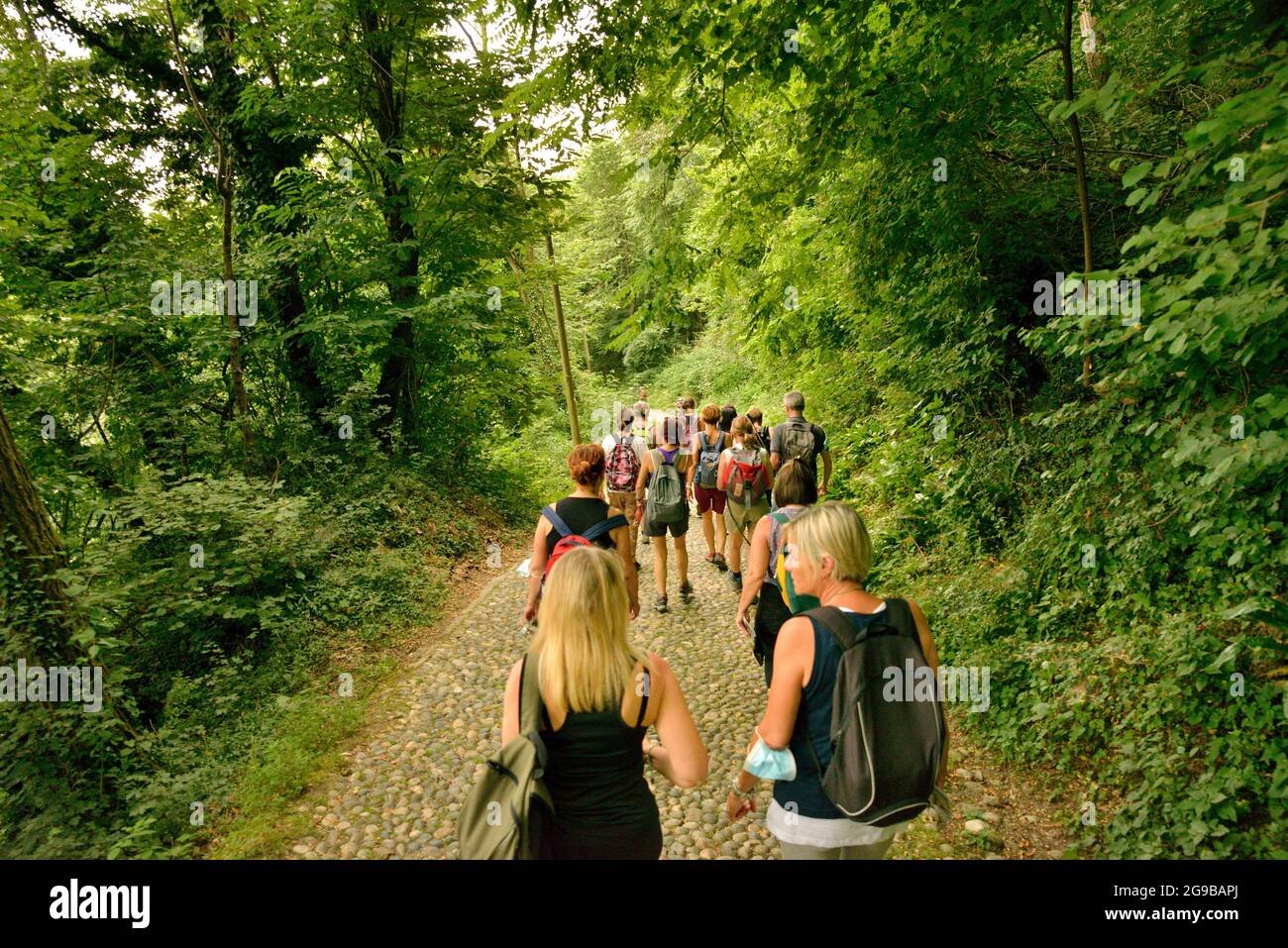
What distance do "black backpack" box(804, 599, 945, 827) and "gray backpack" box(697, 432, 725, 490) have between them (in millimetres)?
6184

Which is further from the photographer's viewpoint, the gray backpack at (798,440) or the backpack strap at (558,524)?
the gray backpack at (798,440)

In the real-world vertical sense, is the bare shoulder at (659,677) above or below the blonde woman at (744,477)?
below

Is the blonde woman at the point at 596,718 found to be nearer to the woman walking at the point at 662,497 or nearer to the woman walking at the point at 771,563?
the woman walking at the point at 771,563

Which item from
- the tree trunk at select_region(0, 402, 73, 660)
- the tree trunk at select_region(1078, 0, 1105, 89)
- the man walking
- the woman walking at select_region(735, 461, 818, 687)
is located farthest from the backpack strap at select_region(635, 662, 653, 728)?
the tree trunk at select_region(1078, 0, 1105, 89)

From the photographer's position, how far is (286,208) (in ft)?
33.3

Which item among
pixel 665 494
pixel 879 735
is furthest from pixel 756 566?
pixel 665 494

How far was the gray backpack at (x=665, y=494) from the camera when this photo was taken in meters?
7.94

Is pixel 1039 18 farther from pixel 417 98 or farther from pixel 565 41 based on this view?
pixel 417 98

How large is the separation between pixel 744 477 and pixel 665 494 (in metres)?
0.99

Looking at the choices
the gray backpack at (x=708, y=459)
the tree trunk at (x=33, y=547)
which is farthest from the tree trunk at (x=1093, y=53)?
the tree trunk at (x=33, y=547)

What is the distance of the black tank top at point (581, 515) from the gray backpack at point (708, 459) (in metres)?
3.52

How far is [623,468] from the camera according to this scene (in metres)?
8.25

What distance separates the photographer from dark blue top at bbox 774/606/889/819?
90.6 inches

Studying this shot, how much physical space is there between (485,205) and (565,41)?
21.3 ft
